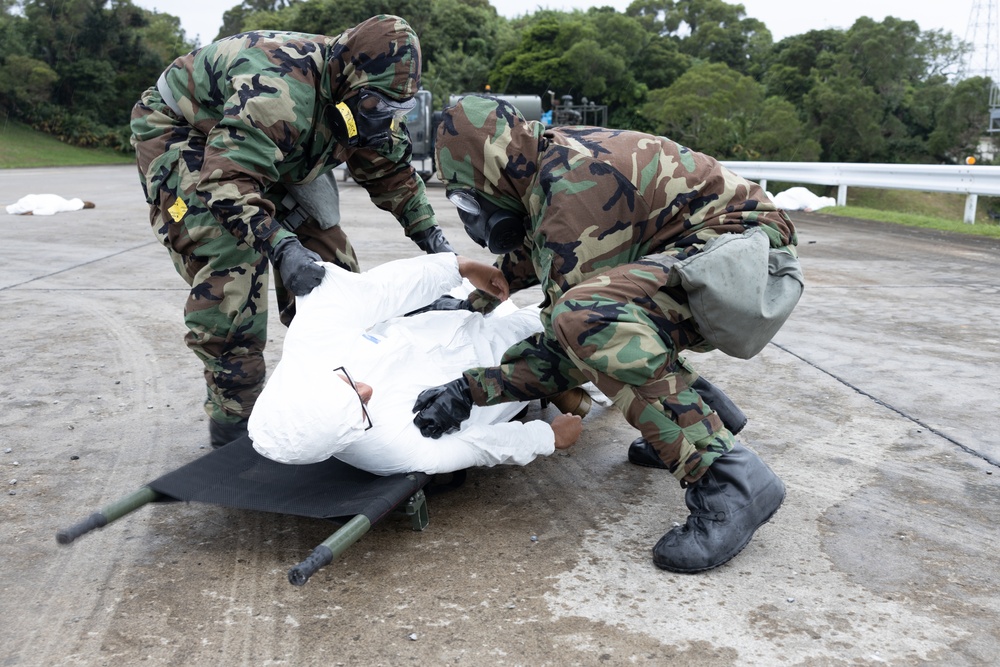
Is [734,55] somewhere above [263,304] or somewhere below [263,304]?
above

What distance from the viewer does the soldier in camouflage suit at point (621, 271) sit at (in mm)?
2402

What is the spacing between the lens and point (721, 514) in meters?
2.41

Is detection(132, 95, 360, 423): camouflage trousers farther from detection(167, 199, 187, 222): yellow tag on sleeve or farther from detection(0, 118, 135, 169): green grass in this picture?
detection(0, 118, 135, 169): green grass

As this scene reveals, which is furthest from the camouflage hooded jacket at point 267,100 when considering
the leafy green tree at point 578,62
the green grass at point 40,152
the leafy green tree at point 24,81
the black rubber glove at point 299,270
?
the leafy green tree at point 578,62

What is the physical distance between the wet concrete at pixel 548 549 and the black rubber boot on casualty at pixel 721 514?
6cm

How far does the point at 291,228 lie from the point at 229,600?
5.11ft

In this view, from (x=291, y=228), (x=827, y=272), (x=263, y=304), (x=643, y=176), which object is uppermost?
(x=643, y=176)

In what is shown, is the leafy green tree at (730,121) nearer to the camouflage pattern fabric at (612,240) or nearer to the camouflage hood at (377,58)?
the camouflage hood at (377,58)

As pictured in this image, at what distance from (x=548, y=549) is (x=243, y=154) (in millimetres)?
1555

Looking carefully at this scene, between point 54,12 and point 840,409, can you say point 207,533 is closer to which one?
point 840,409

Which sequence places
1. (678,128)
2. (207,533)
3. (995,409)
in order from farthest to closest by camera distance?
(678,128) < (995,409) < (207,533)

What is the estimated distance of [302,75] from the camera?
2.91 meters

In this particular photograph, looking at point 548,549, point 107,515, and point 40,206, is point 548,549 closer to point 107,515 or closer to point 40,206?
point 107,515

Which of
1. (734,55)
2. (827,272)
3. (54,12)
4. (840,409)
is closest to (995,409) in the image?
(840,409)
